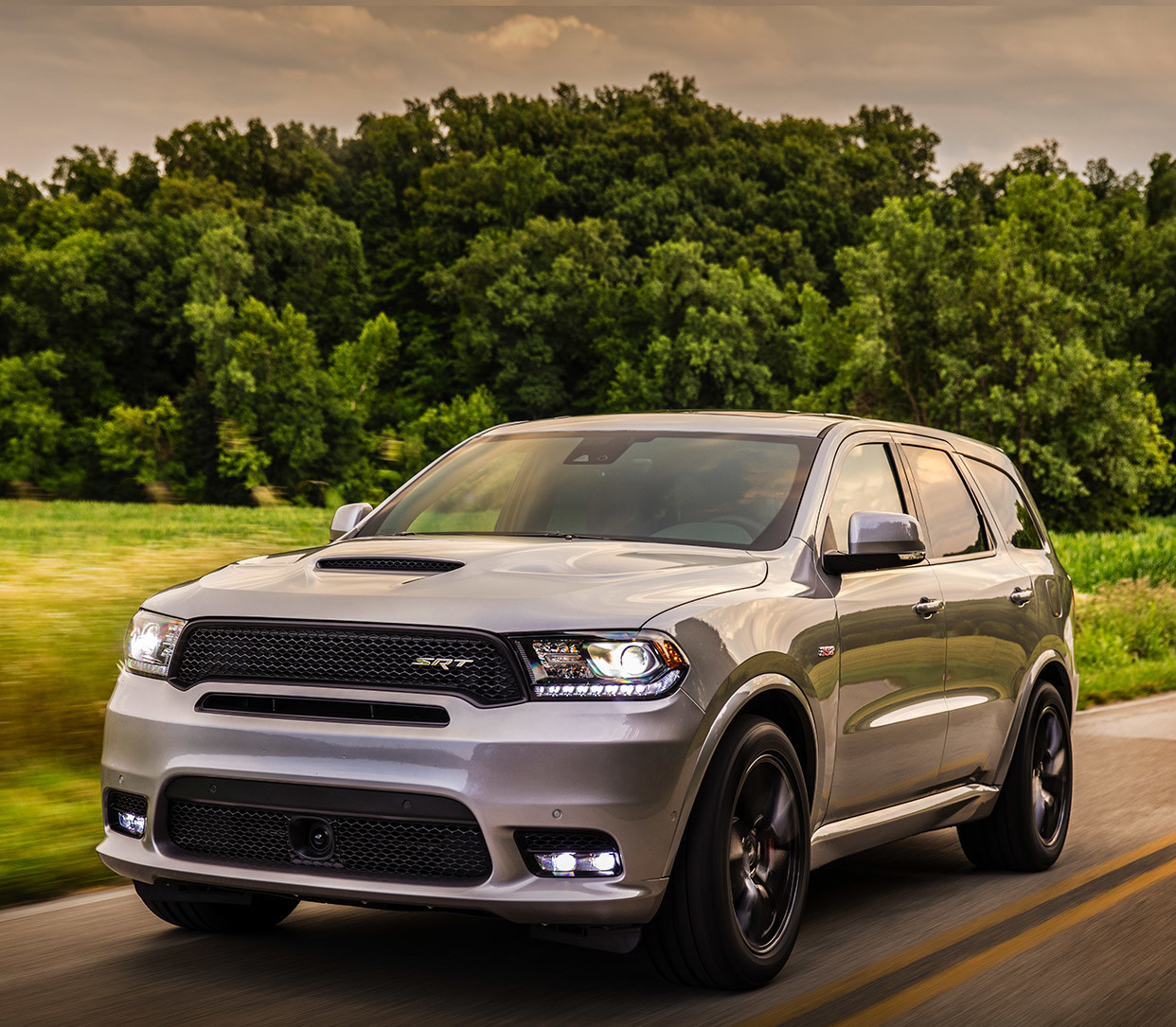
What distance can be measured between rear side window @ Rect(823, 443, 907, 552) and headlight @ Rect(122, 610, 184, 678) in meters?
2.26

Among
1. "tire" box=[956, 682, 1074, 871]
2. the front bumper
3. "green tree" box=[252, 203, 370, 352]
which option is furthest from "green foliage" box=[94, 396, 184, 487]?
the front bumper

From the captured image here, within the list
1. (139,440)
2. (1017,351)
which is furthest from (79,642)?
(139,440)

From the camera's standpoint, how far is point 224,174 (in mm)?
91688

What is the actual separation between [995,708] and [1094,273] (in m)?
62.6

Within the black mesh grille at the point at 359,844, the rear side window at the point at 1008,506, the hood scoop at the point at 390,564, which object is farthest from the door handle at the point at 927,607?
the black mesh grille at the point at 359,844

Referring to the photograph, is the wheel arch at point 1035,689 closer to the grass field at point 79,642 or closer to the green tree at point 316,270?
the grass field at point 79,642

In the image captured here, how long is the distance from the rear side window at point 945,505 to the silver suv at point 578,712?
1.58 ft

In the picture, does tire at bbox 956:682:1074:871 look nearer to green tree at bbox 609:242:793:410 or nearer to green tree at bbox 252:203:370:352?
green tree at bbox 609:242:793:410

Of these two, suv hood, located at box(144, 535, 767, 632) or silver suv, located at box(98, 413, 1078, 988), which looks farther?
suv hood, located at box(144, 535, 767, 632)

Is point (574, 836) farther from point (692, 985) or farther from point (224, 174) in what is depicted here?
point (224, 174)

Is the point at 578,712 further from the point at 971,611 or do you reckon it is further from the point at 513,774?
the point at 971,611

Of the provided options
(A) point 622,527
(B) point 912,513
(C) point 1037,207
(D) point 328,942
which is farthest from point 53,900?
(C) point 1037,207

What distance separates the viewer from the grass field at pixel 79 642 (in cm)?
704

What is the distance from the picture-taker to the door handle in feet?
20.7
